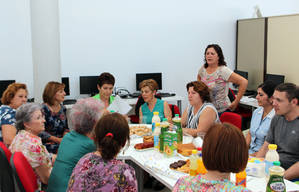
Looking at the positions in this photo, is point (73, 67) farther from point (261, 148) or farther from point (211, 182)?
point (211, 182)

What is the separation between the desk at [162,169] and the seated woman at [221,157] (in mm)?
677

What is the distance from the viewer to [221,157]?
4.71 ft

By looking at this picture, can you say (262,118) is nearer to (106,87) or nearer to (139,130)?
(139,130)

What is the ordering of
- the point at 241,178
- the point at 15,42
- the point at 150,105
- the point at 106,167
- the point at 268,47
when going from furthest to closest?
the point at 268,47
the point at 15,42
the point at 150,105
the point at 241,178
the point at 106,167

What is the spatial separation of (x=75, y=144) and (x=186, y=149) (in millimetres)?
993

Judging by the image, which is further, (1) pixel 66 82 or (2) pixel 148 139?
(1) pixel 66 82

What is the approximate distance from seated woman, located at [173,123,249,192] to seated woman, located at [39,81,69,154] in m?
2.14

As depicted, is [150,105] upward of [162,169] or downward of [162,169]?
upward

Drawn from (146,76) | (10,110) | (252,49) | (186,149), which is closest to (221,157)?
(186,149)

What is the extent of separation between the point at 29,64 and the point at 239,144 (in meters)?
4.75

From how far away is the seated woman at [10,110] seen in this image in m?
2.93

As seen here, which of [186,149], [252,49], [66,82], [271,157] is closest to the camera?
[271,157]

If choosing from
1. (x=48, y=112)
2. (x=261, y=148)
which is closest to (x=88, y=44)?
(x=48, y=112)

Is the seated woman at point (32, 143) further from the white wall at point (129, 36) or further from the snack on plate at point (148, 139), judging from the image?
the white wall at point (129, 36)
